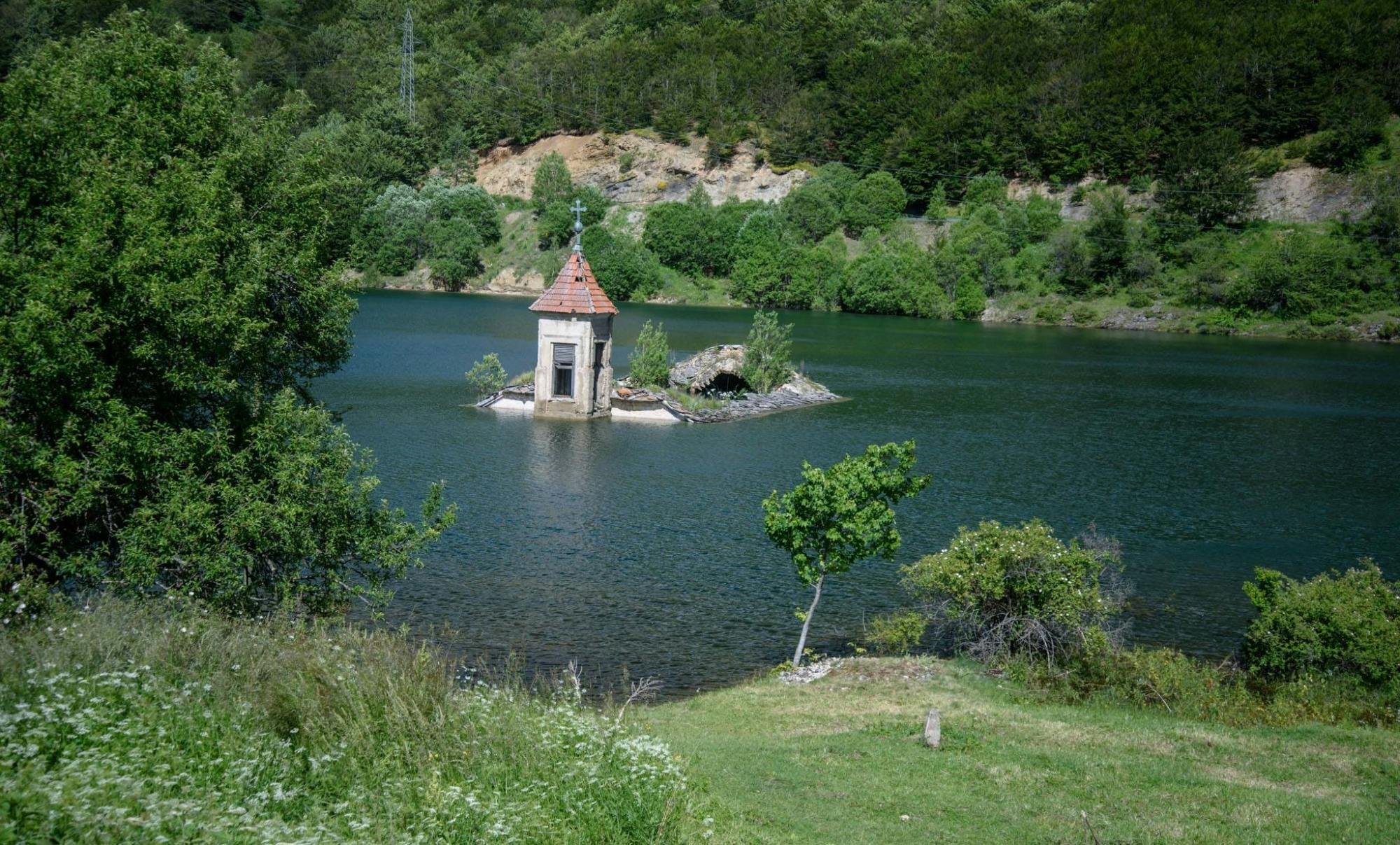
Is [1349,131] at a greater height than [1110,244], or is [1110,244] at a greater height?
[1349,131]

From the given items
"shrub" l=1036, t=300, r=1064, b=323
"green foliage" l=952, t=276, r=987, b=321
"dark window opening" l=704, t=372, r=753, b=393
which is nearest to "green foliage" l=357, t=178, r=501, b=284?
"green foliage" l=952, t=276, r=987, b=321

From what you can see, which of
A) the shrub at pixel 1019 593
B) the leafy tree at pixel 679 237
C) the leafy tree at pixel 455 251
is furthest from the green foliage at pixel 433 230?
the shrub at pixel 1019 593

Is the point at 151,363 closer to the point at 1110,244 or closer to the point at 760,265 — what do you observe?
the point at 760,265

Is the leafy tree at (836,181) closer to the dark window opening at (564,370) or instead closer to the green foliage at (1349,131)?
the green foliage at (1349,131)

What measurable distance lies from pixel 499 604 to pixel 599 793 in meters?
13.4

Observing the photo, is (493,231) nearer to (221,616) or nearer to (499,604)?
(499,604)

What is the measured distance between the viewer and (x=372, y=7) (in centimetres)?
19000

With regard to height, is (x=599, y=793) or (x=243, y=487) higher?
(x=243, y=487)

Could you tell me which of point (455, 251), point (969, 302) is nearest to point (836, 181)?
point (969, 302)

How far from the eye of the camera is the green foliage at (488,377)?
4891cm

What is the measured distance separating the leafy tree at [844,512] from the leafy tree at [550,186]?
10014cm

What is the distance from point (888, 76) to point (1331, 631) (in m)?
121

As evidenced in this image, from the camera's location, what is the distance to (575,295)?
146 ft

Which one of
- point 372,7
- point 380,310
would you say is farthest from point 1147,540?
point 372,7
